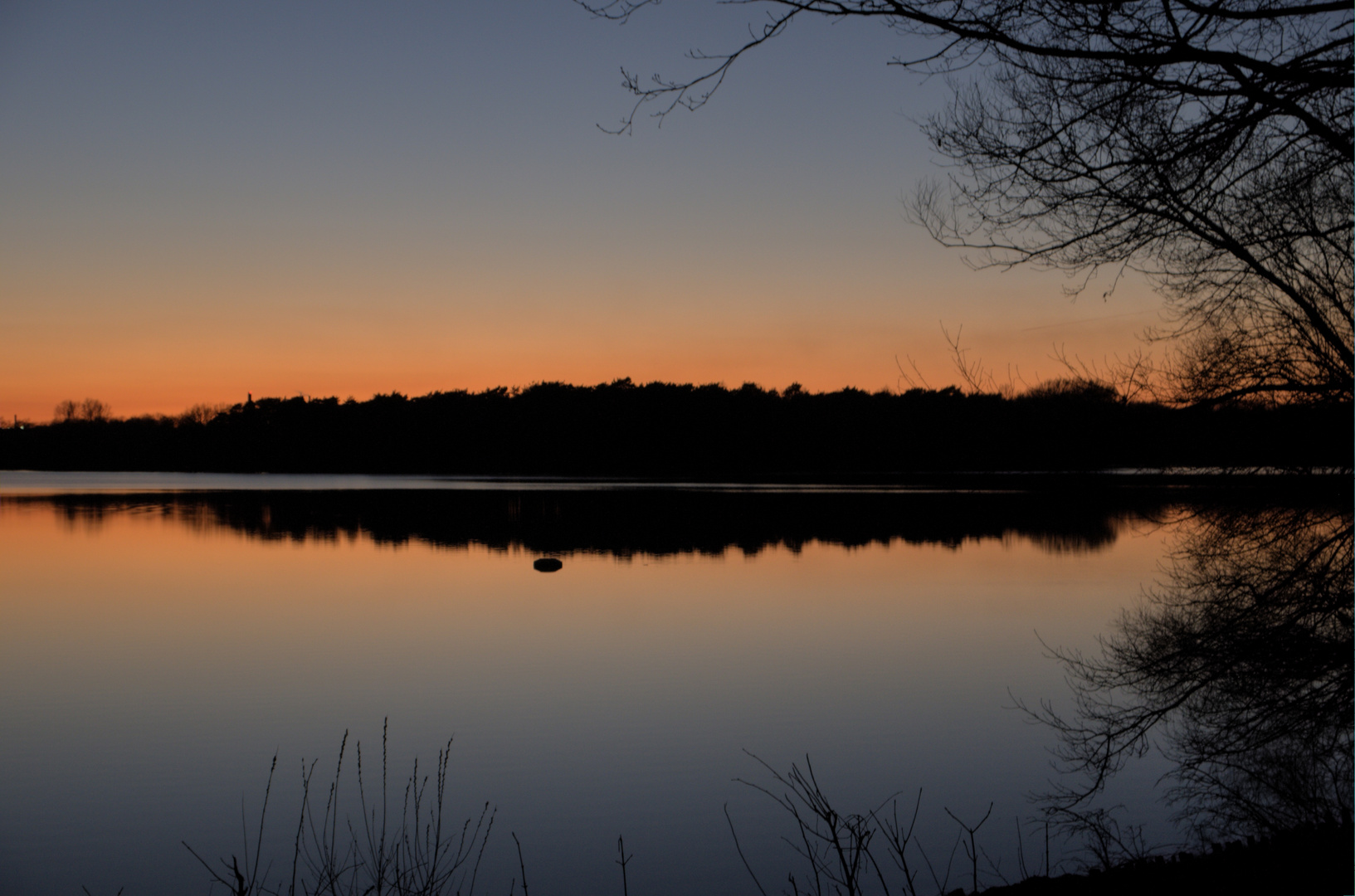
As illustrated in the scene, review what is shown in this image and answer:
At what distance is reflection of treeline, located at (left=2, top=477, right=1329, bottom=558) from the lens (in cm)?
3353

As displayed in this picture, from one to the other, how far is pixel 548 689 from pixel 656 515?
3036 cm

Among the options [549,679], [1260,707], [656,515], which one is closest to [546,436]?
[656,515]

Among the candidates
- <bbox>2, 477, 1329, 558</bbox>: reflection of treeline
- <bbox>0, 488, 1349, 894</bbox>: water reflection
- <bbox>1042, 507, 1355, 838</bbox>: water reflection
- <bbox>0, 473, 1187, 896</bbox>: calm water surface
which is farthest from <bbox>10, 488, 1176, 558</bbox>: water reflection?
<bbox>1042, 507, 1355, 838</bbox>: water reflection

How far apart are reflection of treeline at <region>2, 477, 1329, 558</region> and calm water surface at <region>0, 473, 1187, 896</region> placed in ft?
9.21

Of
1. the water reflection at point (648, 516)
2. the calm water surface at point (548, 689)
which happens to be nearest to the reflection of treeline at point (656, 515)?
the water reflection at point (648, 516)

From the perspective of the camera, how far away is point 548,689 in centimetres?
1350

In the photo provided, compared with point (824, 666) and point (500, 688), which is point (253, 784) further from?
point (824, 666)

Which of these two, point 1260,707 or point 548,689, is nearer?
point 1260,707

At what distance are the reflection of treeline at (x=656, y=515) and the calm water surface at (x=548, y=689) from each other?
2807 millimetres

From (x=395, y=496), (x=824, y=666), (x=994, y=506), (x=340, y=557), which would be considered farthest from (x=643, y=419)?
(x=824, y=666)

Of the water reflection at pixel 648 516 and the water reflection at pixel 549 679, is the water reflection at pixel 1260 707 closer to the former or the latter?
the water reflection at pixel 549 679

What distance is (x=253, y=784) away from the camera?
9430mm

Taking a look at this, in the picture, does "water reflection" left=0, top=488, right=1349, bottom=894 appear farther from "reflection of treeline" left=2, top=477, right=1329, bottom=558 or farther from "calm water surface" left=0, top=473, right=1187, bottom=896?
"reflection of treeline" left=2, top=477, right=1329, bottom=558

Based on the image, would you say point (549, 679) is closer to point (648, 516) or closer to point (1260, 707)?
point (1260, 707)
